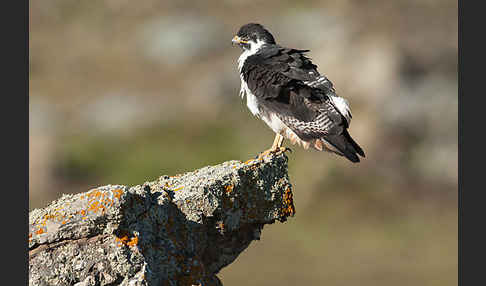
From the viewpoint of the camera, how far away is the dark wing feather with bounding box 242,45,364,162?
9.27 metres

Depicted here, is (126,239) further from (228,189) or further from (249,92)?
(249,92)

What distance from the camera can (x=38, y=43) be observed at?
42.3 metres

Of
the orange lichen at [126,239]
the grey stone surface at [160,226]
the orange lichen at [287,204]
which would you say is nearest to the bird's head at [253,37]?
the grey stone surface at [160,226]

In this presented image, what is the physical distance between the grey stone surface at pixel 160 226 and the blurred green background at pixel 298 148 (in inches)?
457

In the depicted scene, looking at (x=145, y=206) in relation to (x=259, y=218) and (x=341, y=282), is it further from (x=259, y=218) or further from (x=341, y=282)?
(x=341, y=282)

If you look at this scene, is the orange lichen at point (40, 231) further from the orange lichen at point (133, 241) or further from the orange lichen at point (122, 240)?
the orange lichen at point (133, 241)

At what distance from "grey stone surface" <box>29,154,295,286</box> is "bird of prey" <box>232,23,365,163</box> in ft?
3.08

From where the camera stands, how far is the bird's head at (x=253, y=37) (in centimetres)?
1082

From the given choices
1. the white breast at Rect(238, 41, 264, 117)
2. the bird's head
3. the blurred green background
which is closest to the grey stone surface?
the white breast at Rect(238, 41, 264, 117)

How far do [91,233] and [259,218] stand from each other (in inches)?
84.4

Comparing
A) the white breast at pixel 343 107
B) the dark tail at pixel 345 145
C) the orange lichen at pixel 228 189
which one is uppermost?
the white breast at pixel 343 107

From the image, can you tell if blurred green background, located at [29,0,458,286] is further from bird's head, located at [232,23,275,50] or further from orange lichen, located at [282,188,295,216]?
orange lichen, located at [282,188,295,216]

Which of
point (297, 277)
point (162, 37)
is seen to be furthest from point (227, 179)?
point (162, 37)

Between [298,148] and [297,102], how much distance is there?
15.0 m
